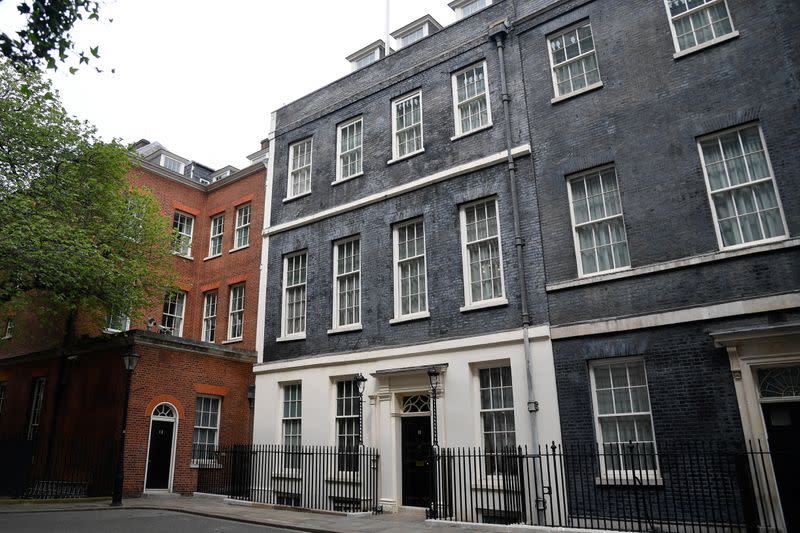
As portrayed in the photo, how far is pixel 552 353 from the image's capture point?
465 inches

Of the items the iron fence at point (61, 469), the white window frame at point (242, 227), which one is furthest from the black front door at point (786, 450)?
the white window frame at point (242, 227)

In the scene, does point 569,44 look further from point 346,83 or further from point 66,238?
point 66,238

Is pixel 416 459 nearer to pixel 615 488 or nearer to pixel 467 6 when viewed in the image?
pixel 615 488

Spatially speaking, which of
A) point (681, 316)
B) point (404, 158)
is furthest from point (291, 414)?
point (681, 316)

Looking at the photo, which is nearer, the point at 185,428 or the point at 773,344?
the point at 773,344

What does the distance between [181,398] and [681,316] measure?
15180 mm

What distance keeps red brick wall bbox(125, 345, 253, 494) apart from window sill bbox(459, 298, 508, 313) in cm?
1042

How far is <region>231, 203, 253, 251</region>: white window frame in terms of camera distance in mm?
24234

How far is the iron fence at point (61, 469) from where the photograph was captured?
16750 millimetres

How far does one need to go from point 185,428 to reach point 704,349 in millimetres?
15488

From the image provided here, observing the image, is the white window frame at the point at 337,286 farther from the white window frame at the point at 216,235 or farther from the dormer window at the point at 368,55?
the white window frame at the point at 216,235

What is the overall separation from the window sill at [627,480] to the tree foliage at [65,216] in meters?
14.7

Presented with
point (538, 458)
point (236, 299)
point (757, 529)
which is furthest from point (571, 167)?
point (236, 299)

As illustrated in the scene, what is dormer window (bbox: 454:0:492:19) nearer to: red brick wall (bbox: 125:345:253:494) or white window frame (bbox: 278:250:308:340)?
white window frame (bbox: 278:250:308:340)
